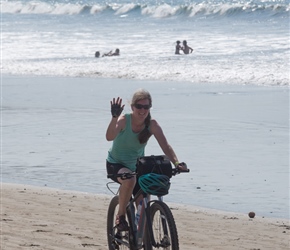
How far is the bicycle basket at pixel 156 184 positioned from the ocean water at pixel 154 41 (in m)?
16.5

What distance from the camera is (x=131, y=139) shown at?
6.54 metres

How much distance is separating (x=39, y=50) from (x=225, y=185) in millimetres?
26470

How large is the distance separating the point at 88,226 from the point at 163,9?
4704 cm

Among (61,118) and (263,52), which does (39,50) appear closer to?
(263,52)

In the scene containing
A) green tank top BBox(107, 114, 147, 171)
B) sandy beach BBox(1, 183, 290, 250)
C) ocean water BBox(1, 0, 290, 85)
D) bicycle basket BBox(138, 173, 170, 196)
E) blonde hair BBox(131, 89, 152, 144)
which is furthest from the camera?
ocean water BBox(1, 0, 290, 85)

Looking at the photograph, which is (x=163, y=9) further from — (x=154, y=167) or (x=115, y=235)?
(x=154, y=167)

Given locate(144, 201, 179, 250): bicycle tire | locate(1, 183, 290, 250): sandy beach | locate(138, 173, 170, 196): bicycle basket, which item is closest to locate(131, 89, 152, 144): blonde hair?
locate(138, 173, 170, 196): bicycle basket

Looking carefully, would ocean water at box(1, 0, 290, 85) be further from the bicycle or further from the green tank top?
the bicycle

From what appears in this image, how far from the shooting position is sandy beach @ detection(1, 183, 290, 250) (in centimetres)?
773

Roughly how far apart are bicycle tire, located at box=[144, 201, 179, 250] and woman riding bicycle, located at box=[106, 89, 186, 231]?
1.06ft

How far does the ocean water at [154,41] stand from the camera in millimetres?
25875

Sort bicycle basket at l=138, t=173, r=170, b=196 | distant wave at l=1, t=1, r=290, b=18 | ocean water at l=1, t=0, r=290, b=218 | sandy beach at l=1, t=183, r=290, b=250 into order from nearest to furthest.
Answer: bicycle basket at l=138, t=173, r=170, b=196 < sandy beach at l=1, t=183, r=290, b=250 < ocean water at l=1, t=0, r=290, b=218 < distant wave at l=1, t=1, r=290, b=18

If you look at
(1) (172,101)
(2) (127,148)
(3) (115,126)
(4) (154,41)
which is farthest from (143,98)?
(4) (154,41)

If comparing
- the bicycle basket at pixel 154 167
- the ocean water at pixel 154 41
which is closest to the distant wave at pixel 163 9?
the ocean water at pixel 154 41
